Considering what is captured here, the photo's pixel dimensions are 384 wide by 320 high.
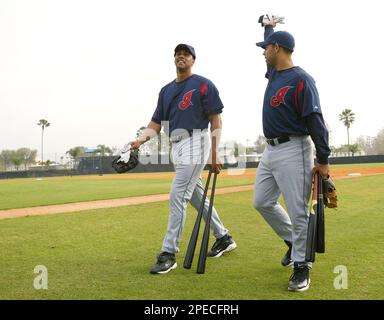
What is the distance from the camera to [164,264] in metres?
4.17

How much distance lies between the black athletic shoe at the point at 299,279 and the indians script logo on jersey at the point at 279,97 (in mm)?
1405

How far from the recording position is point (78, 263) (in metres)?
4.61

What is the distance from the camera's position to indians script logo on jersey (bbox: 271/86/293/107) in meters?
3.75

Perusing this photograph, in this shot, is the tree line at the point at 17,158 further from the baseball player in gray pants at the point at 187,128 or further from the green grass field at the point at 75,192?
the baseball player in gray pants at the point at 187,128

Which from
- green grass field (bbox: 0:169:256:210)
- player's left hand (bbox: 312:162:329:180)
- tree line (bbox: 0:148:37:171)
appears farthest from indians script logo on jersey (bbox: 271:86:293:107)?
tree line (bbox: 0:148:37:171)

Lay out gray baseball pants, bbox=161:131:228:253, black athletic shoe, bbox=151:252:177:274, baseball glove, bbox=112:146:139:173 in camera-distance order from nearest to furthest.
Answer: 1. black athletic shoe, bbox=151:252:177:274
2. gray baseball pants, bbox=161:131:228:253
3. baseball glove, bbox=112:146:139:173

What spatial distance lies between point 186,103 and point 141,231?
9.18 feet

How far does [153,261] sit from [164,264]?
54cm

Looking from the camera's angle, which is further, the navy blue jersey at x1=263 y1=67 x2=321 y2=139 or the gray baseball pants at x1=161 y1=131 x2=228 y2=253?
the gray baseball pants at x1=161 y1=131 x2=228 y2=253

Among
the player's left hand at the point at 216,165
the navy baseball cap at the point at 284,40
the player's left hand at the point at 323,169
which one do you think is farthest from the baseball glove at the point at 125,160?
the player's left hand at the point at 323,169

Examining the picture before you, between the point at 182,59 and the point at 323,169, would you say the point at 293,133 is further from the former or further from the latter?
the point at 182,59

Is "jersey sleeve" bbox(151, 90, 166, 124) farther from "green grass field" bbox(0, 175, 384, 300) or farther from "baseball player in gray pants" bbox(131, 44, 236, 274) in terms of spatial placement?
"green grass field" bbox(0, 175, 384, 300)

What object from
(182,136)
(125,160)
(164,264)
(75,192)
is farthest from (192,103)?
(75,192)

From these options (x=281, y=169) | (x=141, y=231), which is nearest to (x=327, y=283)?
(x=281, y=169)
